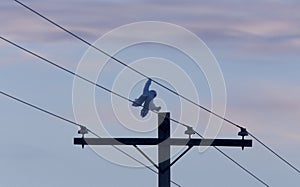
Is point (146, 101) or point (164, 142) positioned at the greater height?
point (146, 101)

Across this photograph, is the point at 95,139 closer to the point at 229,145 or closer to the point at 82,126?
the point at 82,126

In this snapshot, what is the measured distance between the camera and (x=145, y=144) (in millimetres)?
43031

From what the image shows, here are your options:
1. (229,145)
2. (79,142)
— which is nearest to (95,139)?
(79,142)

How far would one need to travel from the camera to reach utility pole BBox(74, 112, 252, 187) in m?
42.4

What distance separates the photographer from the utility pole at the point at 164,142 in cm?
4238

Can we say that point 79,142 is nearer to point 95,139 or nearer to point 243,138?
point 95,139

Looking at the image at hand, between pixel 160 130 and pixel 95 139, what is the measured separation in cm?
215

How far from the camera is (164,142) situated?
42531 mm

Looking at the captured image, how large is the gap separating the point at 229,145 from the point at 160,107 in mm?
2340

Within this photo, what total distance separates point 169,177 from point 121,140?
6.02 ft

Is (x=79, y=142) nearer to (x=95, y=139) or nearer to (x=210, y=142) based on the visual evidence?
(x=95, y=139)

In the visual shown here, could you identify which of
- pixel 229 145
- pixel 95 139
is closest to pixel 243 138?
pixel 229 145

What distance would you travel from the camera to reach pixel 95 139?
144 ft

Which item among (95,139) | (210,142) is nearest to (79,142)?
(95,139)
